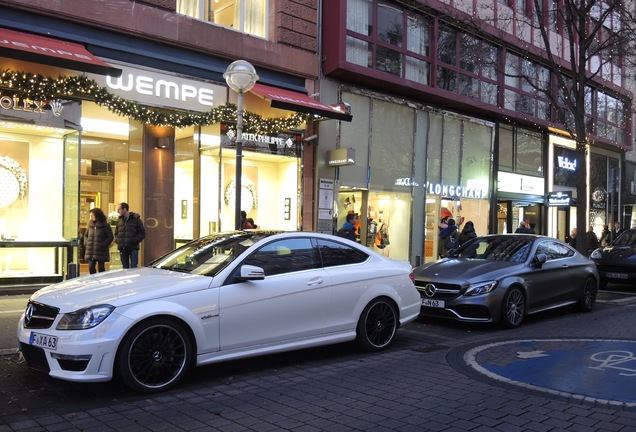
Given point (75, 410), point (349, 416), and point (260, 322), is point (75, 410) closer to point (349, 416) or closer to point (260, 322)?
point (260, 322)

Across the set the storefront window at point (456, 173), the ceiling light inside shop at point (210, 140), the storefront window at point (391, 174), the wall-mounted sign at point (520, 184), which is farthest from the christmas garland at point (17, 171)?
the wall-mounted sign at point (520, 184)

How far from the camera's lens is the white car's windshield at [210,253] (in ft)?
19.8

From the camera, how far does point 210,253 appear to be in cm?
644

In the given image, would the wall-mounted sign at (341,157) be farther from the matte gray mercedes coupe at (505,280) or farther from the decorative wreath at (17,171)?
the decorative wreath at (17,171)

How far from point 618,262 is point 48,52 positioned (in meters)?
13.3

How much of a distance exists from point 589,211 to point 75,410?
27.9m

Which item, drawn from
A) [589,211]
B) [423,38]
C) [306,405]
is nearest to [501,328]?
[306,405]

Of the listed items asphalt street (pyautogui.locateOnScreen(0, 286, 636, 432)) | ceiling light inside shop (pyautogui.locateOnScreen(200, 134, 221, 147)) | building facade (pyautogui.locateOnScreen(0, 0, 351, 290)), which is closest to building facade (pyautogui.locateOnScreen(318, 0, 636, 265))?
building facade (pyautogui.locateOnScreen(0, 0, 351, 290))

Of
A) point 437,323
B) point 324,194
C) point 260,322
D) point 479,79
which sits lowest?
point 437,323

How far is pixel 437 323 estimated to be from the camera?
932cm

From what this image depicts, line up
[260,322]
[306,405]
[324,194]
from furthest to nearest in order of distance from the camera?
1. [324,194]
2. [260,322]
3. [306,405]

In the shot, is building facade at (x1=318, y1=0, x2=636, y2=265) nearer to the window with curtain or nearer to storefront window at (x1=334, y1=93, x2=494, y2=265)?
storefront window at (x1=334, y1=93, x2=494, y2=265)

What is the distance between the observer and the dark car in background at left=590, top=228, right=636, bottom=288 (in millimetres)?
13539

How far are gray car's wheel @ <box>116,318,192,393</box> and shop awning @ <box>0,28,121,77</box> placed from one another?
621 cm
